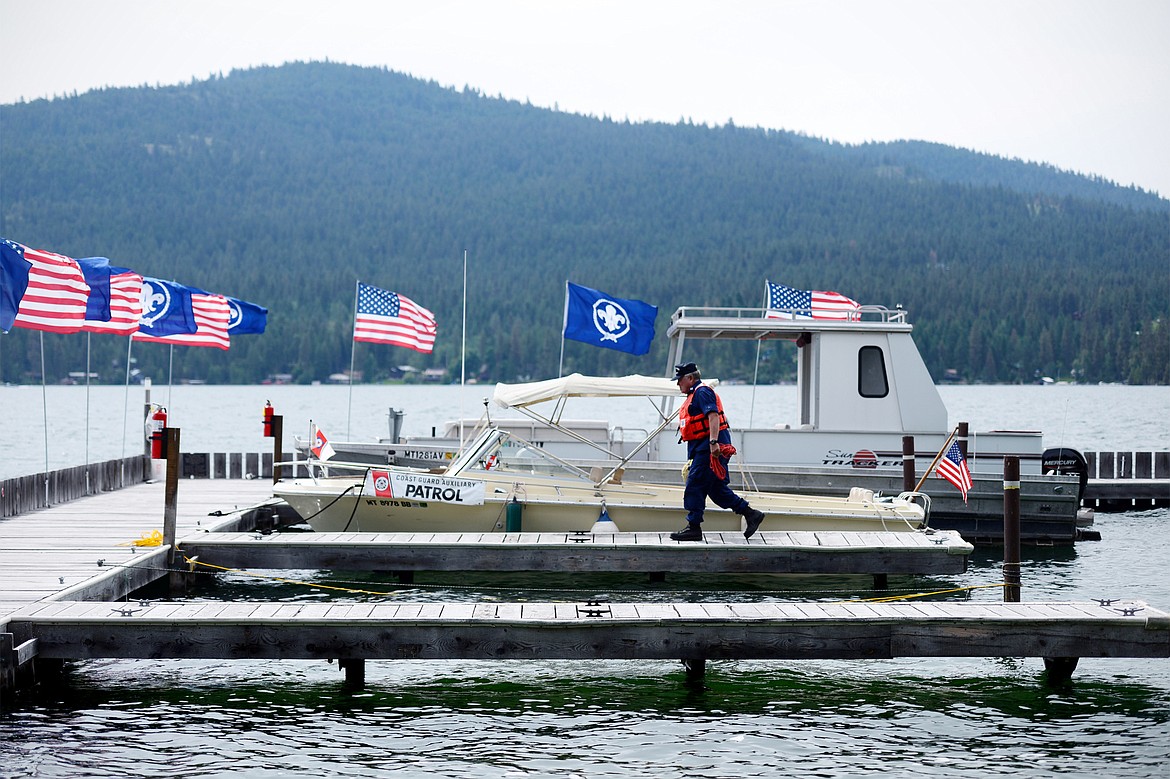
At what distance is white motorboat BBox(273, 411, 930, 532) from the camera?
14344 millimetres

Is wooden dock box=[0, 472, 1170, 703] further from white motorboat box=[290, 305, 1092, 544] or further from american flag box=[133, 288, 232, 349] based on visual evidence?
american flag box=[133, 288, 232, 349]

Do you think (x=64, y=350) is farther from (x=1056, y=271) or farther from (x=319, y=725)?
(x=319, y=725)

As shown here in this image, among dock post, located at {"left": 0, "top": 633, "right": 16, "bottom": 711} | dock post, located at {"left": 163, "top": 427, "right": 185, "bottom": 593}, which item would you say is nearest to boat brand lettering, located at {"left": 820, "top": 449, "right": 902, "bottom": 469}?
dock post, located at {"left": 163, "top": 427, "right": 185, "bottom": 593}

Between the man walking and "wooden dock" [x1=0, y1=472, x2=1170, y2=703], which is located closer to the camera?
"wooden dock" [x1=0, y1=472, x2=1170, y2=703]

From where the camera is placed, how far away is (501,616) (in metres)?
9.39

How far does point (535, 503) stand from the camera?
570 inches

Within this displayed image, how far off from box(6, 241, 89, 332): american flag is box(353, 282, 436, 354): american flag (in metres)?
5.29

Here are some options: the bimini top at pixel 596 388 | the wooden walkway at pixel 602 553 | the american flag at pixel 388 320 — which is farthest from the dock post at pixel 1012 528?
the american flag at pixel 388 320

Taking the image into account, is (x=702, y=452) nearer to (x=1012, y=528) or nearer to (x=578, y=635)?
(x=1012, y=528)

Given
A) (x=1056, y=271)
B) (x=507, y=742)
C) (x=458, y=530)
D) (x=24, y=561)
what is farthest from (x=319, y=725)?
(x=1056, y=271)

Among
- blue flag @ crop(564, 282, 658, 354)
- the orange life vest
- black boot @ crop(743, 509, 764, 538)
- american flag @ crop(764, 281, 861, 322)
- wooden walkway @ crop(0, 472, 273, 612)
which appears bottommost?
wooden walkway @ crop(0, 472, 273, 612)

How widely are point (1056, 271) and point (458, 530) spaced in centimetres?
12956

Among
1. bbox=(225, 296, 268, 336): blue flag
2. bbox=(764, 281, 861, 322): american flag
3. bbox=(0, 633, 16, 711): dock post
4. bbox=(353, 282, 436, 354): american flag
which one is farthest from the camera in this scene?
bbox=(225, 296, 268, 336): blue flag

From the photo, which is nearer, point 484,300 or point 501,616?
point 501,616
